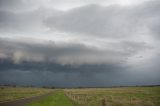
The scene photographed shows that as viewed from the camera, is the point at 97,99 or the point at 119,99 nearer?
the point at 119,99

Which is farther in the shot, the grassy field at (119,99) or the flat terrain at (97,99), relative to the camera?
the flat terrain at (97,99)

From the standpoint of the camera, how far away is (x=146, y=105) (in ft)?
92.1

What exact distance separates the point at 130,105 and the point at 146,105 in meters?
2.06

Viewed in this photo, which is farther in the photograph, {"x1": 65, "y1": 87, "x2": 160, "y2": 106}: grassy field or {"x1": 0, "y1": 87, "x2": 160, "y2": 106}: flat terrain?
{"x1": 0, "y1": 87, "x2": 160, "y2": 106}: flat terrain

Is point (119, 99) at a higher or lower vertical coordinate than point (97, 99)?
higher

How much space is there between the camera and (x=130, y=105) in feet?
A: 95.6
